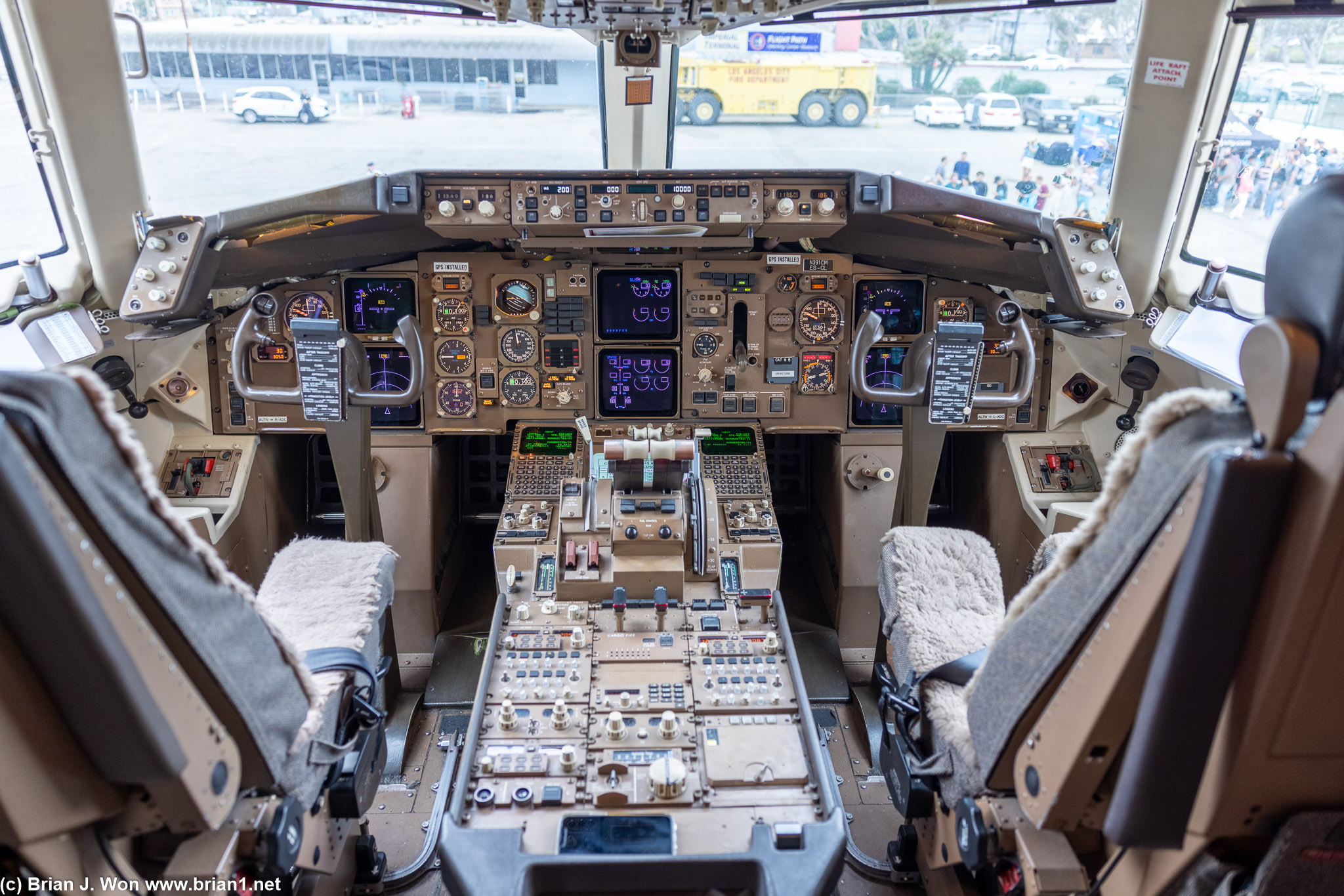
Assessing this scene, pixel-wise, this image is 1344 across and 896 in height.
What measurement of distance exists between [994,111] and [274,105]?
9.50 ft

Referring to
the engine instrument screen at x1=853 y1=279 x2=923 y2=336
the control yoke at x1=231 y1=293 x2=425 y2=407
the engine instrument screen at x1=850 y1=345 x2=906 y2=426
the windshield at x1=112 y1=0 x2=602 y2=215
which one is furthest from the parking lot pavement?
the control yoke at x1=231 y1=293 x2=425 y2=407

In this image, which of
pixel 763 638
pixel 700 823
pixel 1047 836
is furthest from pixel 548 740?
pixel 1047 836

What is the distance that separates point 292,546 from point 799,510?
92.3 inches

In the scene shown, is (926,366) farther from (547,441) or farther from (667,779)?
(667,779)

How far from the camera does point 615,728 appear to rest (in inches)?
83.6

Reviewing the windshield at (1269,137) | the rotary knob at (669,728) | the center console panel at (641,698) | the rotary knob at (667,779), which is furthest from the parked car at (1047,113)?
the rotary knob at (667,779)

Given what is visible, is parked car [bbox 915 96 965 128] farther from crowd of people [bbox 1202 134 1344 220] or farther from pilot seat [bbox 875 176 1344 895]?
pilot seat [bbox 875 176 1344 895]

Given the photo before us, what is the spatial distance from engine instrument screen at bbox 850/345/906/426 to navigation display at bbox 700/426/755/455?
421 millimetres

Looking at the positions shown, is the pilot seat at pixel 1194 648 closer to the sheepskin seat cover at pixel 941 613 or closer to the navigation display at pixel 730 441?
the sheepskin seat cover at pixel 941 613

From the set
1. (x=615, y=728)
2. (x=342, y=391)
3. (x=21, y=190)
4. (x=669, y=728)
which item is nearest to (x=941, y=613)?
(x=669, y=728)

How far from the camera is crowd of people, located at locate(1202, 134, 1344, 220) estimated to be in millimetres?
2895

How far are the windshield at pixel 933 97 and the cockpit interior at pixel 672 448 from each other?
0.02 m

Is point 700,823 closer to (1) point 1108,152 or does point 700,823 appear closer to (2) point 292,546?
(2) point 292,546

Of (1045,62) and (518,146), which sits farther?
(518,146)
